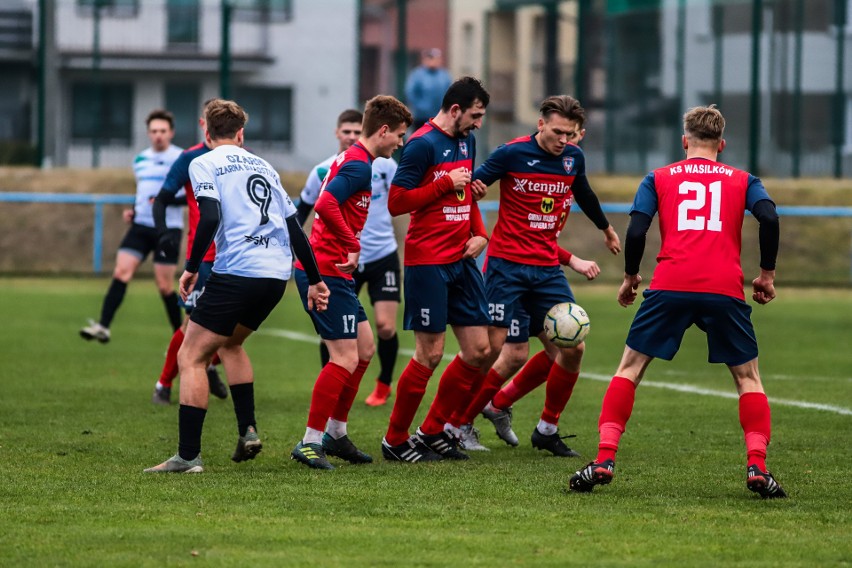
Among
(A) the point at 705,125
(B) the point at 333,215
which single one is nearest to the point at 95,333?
(B) the point at 333,215

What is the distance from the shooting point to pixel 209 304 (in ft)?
23.1

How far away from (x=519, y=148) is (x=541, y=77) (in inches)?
713

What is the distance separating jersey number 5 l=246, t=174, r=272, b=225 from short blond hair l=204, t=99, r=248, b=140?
29cm

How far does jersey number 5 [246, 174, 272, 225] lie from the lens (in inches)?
280

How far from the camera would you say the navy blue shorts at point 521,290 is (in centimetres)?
790

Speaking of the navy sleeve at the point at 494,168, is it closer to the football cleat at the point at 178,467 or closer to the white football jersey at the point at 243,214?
the white football jersey at the point at 243,214

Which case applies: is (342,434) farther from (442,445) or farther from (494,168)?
(494,168)

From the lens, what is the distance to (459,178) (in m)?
7.42

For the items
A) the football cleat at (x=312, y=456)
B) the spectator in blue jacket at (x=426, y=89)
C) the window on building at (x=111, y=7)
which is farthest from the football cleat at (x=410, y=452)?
the window on building at (x=111, y=7)

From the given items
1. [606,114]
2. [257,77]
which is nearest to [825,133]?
[606,114]

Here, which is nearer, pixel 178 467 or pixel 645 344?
pixel 645 344

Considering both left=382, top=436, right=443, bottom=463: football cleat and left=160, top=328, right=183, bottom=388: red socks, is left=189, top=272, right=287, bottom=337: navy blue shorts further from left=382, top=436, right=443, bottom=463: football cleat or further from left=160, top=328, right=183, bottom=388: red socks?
left=160, top=328, right=183, bottom=388: red socks

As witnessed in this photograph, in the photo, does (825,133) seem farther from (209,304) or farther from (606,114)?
(209,304)

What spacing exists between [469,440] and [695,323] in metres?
1.97
